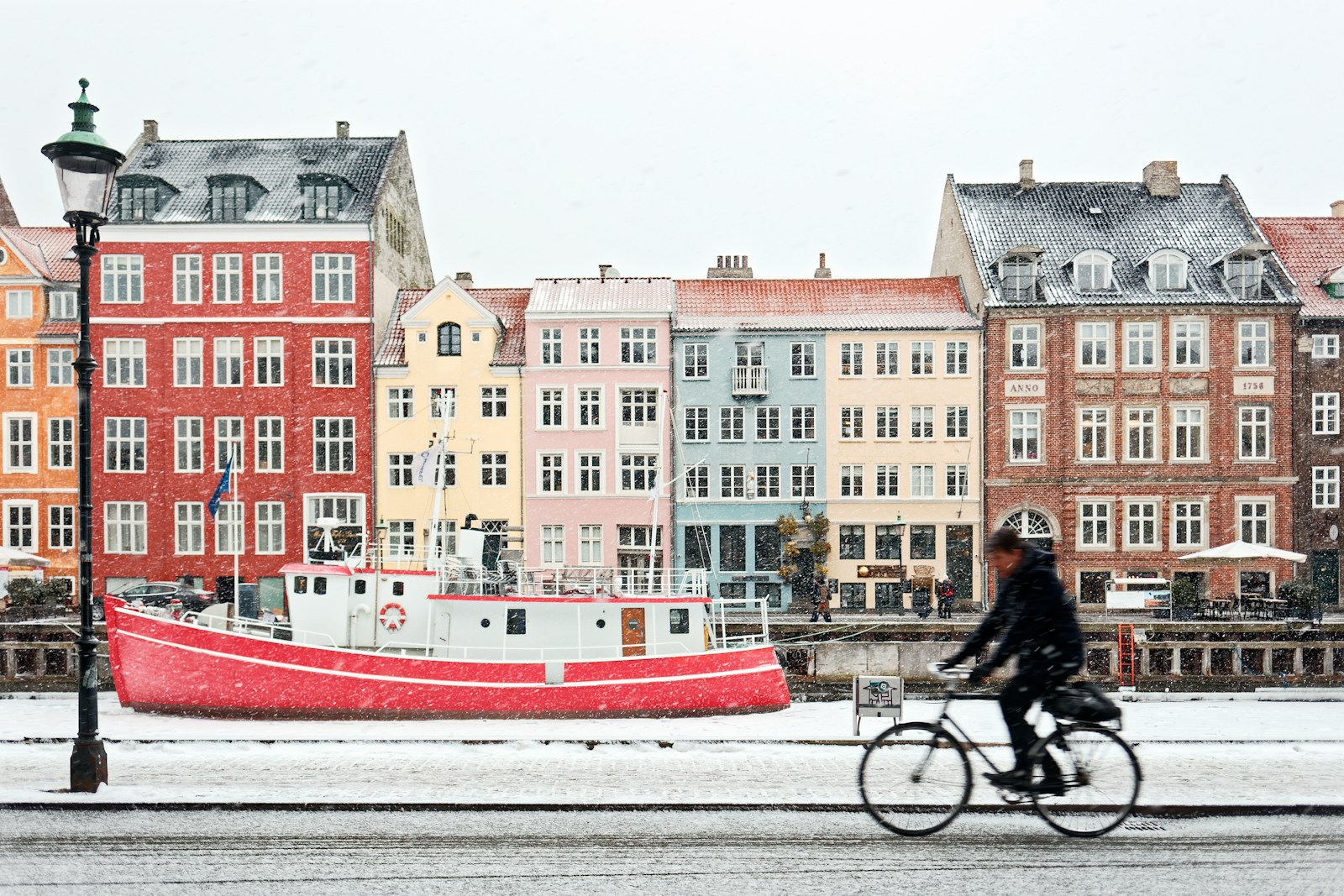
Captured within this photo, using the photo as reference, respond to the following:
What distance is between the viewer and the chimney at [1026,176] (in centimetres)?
4575

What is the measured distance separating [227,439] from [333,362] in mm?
4763

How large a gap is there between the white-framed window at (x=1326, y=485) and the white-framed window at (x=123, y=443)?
42.1 meters

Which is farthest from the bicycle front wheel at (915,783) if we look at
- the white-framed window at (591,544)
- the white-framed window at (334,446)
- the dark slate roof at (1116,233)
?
the white-framed window at (334,446)

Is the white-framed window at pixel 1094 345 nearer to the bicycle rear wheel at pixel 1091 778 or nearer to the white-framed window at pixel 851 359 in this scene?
the white-framed window at pixel 851 359

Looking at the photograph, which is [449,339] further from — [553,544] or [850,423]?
[850,423]

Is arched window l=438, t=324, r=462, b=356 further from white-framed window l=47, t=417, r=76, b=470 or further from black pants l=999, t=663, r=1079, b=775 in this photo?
black pants l=999, t=663, r=1079, b=775

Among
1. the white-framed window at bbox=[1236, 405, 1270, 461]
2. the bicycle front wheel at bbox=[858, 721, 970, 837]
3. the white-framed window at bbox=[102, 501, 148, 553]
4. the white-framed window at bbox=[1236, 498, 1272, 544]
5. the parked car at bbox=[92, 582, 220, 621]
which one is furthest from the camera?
the white-framed window at bbox=[102, 501, 148, 553]

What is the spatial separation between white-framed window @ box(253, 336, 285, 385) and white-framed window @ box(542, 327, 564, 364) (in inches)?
373

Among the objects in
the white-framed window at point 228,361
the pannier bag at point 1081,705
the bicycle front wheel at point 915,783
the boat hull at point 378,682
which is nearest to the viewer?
the pannier bag at point 1081,705

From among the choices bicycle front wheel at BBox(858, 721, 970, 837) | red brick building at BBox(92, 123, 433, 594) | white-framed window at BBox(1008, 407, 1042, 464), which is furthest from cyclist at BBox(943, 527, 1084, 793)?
red brick building at BBox(92, 123, 433, 594)

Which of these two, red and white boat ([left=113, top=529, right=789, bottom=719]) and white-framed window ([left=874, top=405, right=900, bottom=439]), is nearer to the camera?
red and white boat ([left=113, top=529, right=789, bottom=719])

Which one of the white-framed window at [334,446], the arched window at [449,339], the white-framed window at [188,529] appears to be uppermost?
the arched window at [449,339]

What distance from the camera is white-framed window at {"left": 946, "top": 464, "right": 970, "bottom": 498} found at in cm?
4166

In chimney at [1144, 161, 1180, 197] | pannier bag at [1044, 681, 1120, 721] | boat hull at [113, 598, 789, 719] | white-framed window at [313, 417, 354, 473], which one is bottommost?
boat hull at [113, 598, 789, 719]
